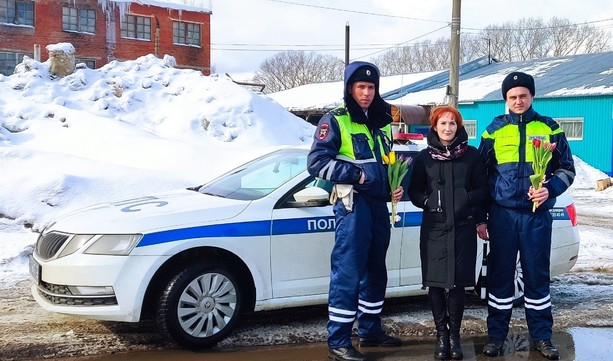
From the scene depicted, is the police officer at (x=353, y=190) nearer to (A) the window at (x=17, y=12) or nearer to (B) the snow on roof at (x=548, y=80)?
(B) the snow on roof at (x=548, y=80)

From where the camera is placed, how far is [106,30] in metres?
38.2

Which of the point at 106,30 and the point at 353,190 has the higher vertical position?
the point at 106,30

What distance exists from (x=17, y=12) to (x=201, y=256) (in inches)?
1412

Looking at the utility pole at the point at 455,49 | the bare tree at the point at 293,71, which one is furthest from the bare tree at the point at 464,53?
the utility pole at the point at 455,49

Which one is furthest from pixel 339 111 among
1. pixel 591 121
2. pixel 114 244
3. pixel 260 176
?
pixel 591 121

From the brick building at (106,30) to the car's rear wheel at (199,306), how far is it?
1315 inches

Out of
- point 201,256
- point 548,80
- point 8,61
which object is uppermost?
point 8,61

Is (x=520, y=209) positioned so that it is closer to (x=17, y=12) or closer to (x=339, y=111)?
(x=339, y=111)

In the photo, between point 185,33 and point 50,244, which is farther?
point 185,33

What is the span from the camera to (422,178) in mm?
4926

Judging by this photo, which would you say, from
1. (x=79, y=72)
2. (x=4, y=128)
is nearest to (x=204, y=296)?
(x=4, y=128)

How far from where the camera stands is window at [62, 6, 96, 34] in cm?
3722

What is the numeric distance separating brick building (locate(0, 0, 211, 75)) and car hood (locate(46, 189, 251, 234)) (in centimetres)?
3274

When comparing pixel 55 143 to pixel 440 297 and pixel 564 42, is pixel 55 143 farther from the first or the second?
pixel 564 42
